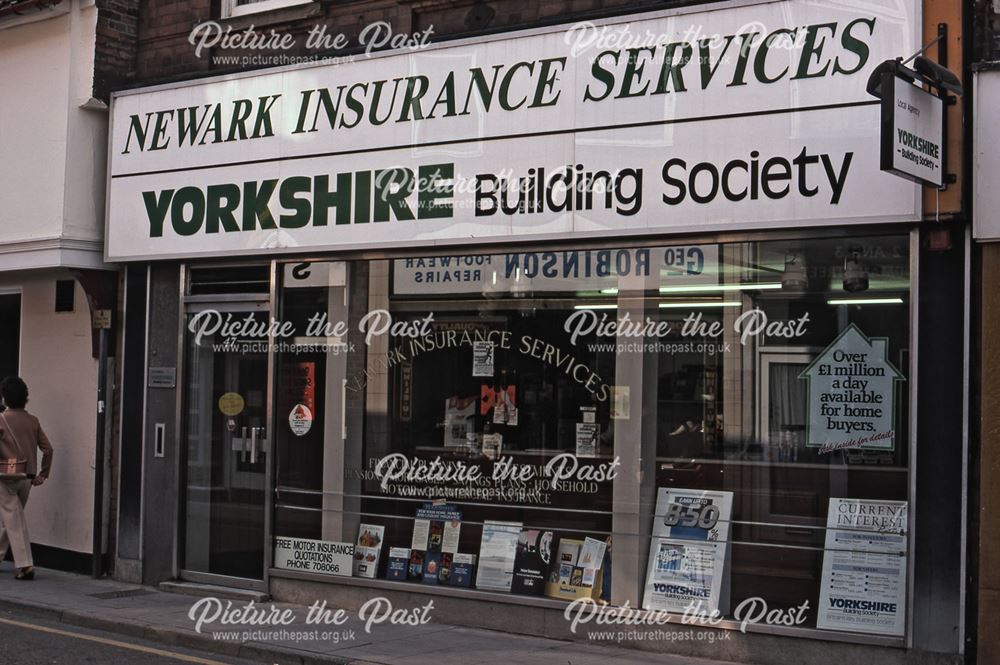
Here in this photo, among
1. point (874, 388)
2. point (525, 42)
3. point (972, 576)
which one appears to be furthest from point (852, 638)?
point (525, 42)

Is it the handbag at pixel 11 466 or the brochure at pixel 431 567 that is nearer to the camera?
the brochure at pixel 431 567

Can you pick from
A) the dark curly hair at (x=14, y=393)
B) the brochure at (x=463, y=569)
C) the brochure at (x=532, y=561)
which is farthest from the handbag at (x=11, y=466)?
the brochure at (x=532, y=561)

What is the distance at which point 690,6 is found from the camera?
8.66 meters

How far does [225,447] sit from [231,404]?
418mm

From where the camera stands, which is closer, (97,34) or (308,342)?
(308,342)

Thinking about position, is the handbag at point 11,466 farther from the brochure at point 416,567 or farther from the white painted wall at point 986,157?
the white painted wall at point 986,157

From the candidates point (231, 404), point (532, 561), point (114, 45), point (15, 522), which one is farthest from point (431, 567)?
point (114, 45)

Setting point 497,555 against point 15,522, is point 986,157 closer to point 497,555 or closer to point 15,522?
point 497,555

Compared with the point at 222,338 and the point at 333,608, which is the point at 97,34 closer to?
the point at 222,338

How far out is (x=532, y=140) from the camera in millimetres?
9281

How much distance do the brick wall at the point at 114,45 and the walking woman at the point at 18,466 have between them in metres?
3.10

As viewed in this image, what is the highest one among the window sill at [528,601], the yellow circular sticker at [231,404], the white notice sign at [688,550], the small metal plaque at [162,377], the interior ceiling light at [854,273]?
the interior ceiling light at [854,273]

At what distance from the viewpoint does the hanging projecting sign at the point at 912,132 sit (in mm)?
6941

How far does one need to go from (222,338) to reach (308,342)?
109 centimetres
